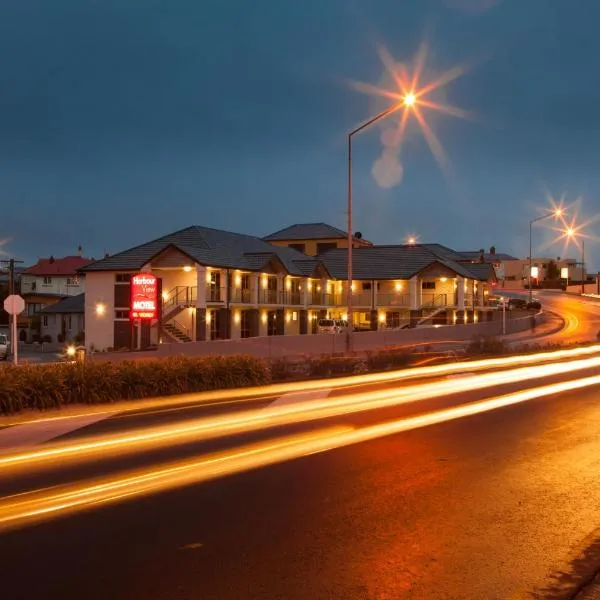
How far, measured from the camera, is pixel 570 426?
1356 centimetres

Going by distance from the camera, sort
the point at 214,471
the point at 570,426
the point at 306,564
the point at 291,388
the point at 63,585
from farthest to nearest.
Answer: the point at 291,388
the point at 570,426
the point at 214,471
the point at 306,564
the point at 63,585

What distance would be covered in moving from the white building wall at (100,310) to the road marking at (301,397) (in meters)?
36.3

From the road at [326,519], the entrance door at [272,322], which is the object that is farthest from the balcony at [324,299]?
the road at [326,519]

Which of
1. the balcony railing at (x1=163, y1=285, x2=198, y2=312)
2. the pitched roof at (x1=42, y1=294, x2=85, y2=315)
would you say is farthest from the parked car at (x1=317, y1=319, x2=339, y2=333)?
the pitched roof at (x1=42, y1=294, x2=85, y2=315)

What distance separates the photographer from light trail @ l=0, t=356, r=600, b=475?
10547 mm

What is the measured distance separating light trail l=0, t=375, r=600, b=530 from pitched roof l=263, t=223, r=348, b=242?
71045 mm

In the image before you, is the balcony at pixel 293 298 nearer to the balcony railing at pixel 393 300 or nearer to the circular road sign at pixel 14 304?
the balcony railing at pixel 393 300

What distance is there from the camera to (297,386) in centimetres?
2094

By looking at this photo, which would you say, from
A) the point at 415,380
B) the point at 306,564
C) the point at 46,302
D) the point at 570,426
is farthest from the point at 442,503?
the point at 46,302

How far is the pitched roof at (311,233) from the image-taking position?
8512cm

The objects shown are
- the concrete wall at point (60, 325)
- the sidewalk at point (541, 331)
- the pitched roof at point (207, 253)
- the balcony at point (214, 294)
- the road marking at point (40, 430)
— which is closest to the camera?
the road marking at point (40, 430)

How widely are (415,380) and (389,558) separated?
642 inches

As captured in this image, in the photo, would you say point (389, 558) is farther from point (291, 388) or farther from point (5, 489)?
point (291, 388)

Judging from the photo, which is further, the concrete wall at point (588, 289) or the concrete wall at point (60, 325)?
the concrete wall at point (588, 289)
